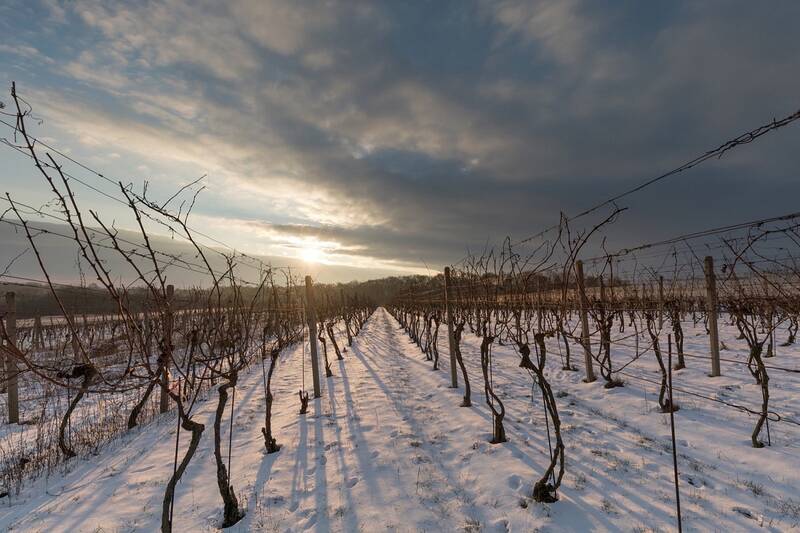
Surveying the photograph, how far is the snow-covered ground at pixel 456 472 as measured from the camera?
2.89 meters

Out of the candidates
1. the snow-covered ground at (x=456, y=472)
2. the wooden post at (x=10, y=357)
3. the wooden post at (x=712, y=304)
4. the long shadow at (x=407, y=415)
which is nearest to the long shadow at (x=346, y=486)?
the snow-covered ground at (x=456, y=472)

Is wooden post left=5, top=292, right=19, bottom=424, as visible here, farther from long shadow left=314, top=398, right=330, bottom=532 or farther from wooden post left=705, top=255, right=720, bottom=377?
wooden post left=705, top=255, right=720, bottom=377

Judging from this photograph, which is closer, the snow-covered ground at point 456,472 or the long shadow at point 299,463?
the snow-covered ground at point 456,472

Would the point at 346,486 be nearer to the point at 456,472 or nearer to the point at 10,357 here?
the point at 456,472

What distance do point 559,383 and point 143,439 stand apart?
7.21 meters

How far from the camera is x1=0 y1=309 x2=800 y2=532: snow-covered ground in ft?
9.49

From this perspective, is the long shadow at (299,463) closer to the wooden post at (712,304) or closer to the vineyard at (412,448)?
the vineyard at (412,448)

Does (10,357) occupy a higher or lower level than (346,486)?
higher

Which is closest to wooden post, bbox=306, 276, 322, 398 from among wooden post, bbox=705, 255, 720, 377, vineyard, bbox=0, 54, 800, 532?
vineyard, bbox=0, 54, 800, 532

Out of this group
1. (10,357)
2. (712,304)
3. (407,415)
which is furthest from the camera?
(10,357)

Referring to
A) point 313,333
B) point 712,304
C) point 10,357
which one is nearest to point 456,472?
point 313,333

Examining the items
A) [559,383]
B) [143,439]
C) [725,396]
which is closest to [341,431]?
[143,439]

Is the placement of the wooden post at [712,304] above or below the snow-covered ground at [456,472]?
above

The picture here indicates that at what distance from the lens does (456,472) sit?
3688 mm
